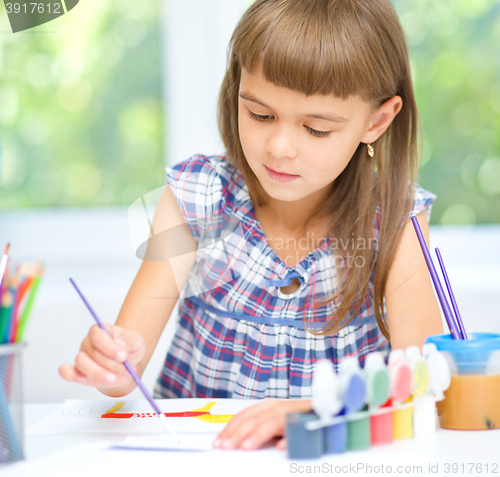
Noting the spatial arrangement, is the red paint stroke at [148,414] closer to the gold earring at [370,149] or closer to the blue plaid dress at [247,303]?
the blue plaid dress at [247,303]

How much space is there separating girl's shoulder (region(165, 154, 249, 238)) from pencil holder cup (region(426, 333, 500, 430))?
1.53 feet

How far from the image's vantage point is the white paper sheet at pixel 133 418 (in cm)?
53

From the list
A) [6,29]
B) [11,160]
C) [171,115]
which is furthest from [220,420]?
[6,29]

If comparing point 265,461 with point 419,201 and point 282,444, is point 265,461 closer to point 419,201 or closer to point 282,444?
point 282,444

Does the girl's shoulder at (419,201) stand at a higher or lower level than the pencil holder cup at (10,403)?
higher

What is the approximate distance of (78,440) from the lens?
498 millimetres

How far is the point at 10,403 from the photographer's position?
415mm

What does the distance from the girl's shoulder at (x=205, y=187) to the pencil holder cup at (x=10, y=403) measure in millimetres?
467

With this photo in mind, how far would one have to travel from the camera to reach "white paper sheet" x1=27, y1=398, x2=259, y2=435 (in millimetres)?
528

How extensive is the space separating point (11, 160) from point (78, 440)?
119 cm

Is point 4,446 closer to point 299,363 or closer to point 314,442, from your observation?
point 314,442

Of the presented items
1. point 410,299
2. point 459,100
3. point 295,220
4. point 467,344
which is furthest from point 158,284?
point 459,100

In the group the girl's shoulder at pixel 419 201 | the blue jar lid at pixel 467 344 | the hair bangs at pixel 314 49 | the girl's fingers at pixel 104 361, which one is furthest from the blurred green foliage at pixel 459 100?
the girl's fingers at pixel 104 361

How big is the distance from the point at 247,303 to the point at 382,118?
342mm
